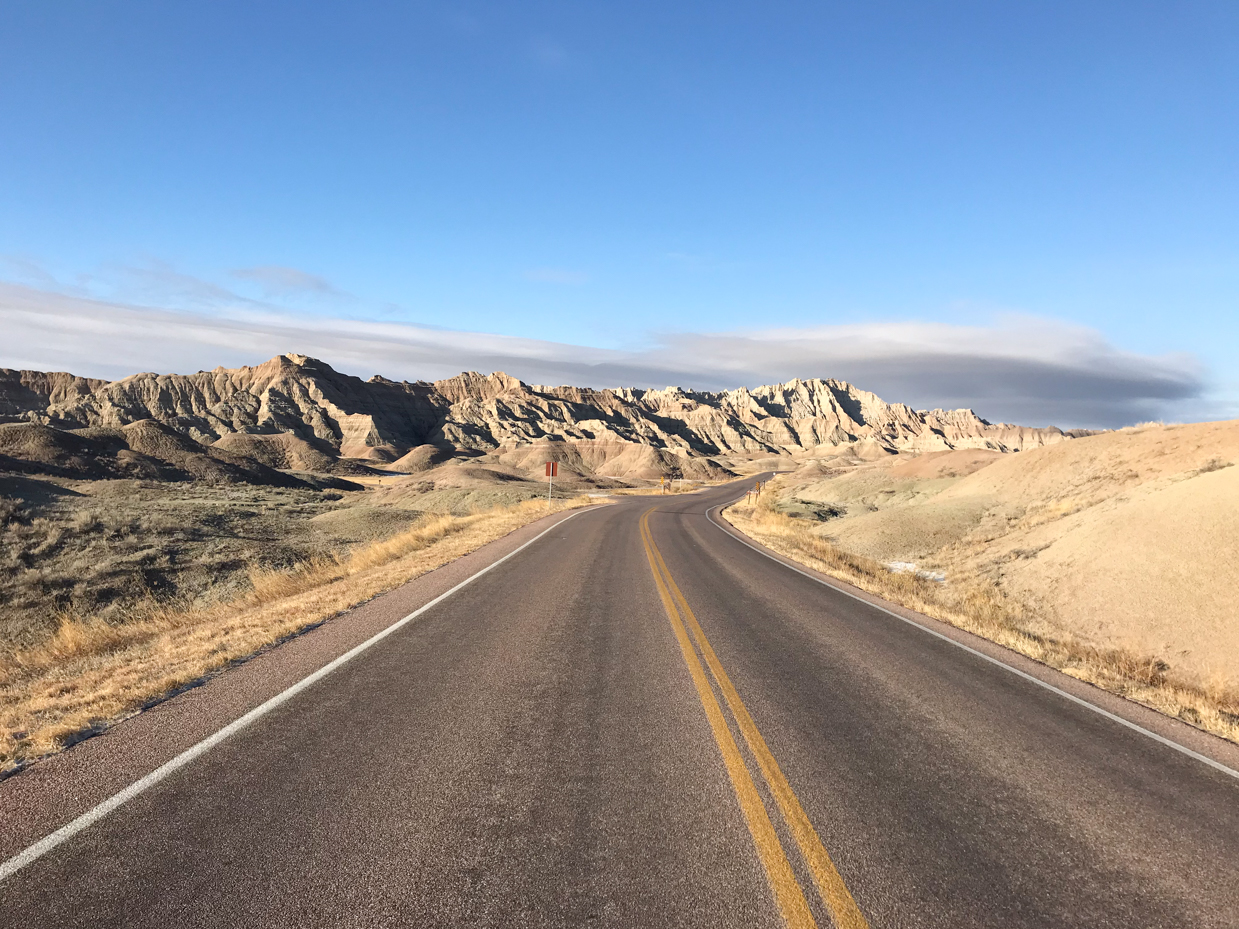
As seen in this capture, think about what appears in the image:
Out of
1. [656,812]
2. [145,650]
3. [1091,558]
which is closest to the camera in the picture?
[656,812]

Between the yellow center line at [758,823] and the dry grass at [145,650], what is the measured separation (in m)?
4.93

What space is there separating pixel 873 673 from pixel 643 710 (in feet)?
9.88

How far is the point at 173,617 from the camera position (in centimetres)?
1084

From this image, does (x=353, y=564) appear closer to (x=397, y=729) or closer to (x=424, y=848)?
(x=397, y=729)

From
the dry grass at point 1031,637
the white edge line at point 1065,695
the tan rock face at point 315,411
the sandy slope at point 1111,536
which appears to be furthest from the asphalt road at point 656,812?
the tan rock face at point 315,411

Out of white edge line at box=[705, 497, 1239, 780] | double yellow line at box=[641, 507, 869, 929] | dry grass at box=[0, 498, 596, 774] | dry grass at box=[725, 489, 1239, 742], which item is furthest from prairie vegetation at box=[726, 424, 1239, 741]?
dry grass at box=[0, 498, 596, 774]

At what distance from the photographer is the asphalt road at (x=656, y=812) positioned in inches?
123

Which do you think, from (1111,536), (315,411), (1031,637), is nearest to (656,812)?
(1031,637)

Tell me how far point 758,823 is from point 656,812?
62 cm

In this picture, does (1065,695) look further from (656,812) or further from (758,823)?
(656,812)

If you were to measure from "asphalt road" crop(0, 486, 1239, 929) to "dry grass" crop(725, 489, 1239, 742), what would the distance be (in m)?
1.25

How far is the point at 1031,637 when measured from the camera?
34.9ft

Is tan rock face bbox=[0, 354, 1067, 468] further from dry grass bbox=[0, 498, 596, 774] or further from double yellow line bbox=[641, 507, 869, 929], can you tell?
double yellow line bbox=[641, 507, 869, 929]

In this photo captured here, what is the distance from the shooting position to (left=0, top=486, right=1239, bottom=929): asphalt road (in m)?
3.13
